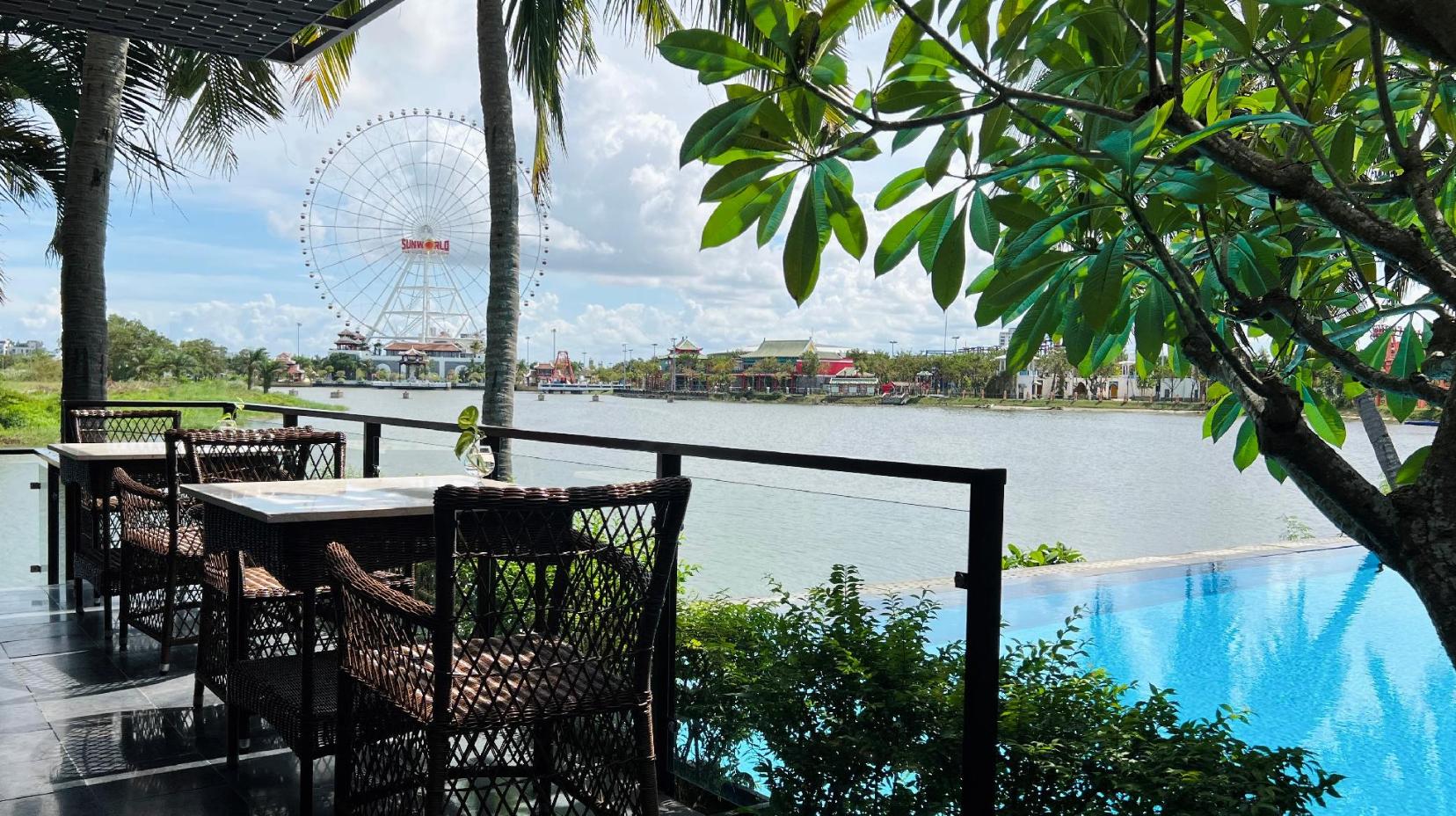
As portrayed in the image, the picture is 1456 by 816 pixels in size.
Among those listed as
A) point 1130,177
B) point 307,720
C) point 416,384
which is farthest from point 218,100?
point 416,384

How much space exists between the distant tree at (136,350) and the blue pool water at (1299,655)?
30535mm

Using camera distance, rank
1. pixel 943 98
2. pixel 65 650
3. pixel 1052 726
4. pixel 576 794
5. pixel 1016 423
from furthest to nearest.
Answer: pixel 1016 423 < pixel 65 650 < pixel 1052 726 < pixel 576 794 < pixel 943 98

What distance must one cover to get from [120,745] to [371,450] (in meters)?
1.62

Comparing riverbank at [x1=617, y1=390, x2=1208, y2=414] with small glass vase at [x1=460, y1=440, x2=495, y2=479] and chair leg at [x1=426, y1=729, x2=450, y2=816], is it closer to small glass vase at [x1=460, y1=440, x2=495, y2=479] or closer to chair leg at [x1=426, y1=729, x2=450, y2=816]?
small glass vase at [x1=460, y1=440, x2=495, y2=479]

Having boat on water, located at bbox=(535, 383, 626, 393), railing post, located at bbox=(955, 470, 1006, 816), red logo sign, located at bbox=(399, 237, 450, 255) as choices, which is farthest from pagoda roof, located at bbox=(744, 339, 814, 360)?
railing post, located at bbox=(955, 470, 1006, 816)

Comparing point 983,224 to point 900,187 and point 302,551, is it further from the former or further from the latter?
point 302,551

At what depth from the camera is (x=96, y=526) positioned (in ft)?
14.8

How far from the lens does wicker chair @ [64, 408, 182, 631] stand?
425 cm

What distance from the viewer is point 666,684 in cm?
281

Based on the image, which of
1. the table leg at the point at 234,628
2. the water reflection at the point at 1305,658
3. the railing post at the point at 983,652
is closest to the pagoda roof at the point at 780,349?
the water reflection at the point at 1305,658

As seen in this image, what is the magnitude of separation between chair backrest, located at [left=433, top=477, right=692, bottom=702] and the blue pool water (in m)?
2.95

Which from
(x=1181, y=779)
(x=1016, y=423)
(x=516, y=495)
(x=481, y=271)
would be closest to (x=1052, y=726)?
(x=1181, y=779)

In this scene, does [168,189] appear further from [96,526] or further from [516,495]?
[516,495]

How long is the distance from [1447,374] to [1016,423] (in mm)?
58146
